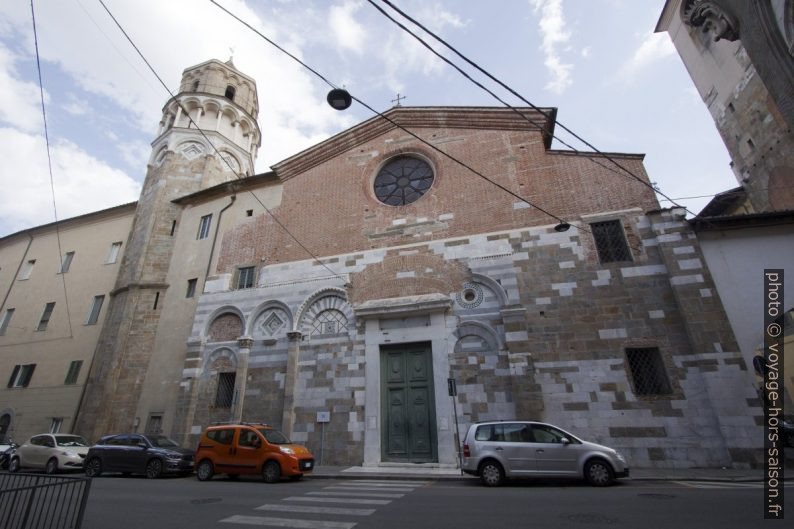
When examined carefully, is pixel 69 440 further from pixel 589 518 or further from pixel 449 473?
pixel 589 518

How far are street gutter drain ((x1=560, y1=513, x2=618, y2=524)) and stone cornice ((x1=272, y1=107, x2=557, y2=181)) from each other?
12.6 m

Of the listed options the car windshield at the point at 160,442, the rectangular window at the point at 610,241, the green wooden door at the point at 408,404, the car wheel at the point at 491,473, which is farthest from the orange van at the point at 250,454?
the rectangular window at the point at 610,241

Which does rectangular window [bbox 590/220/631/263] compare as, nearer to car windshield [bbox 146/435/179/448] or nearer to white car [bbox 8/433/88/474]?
car windshield [bbox 146/435/179/448]

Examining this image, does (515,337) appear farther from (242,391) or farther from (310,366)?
(242,391)

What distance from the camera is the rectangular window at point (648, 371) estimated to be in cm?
1028

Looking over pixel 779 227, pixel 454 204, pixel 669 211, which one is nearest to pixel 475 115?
pixel 454 204

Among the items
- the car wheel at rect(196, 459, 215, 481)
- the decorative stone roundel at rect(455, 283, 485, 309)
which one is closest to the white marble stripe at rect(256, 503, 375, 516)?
the car wheel at rect(196, 459, 215, 481)

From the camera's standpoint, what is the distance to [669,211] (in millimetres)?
11750

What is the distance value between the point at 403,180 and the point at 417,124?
2.56 m

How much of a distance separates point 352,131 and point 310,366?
397 inches

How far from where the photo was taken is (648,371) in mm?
10500

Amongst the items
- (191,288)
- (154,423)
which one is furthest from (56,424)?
(191,288)

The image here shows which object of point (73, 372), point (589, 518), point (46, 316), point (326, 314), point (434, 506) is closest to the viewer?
point (589, 518)

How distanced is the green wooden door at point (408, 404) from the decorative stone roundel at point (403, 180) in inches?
237
